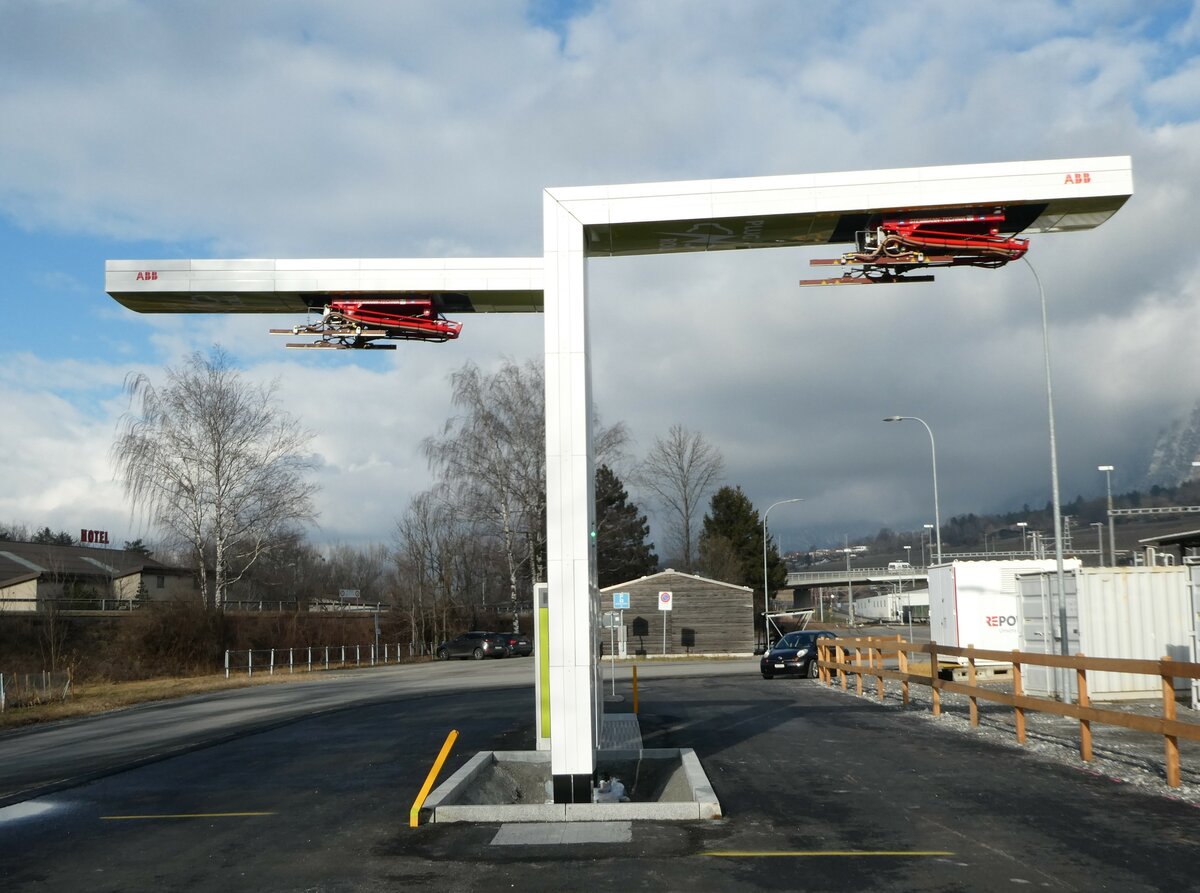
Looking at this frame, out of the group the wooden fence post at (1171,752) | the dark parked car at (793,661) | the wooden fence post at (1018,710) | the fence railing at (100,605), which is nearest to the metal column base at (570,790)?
the wooden fence post at (1171,752)

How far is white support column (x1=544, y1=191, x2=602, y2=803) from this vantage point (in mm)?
9695

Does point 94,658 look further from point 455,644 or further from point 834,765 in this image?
point 834,765

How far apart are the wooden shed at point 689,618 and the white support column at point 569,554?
47031 millimetres

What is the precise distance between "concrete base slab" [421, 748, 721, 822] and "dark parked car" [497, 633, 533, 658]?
4239cm

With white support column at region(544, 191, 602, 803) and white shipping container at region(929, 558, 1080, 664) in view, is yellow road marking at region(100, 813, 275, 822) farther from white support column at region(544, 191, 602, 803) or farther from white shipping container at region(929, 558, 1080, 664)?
white shipping container at region(929, 558, 1080, 664)

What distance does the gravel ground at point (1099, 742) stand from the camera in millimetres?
10109

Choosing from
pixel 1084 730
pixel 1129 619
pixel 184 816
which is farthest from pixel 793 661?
pixel 184 816

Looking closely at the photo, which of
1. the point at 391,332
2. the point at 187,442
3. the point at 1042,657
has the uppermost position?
the point at 187,442

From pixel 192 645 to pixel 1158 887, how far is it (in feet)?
133

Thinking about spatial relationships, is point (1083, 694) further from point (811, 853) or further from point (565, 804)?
point (565, 804)

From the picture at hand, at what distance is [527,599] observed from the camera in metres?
60.6

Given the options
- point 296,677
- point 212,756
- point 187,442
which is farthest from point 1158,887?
point 187,442

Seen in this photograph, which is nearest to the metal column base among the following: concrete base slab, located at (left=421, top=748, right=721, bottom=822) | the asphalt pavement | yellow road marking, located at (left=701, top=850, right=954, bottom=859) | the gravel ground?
concrete base slab, located at (left=421, top=748, right=721, bottom=822)

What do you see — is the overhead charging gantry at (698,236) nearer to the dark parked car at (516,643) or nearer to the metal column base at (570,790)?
the metal column base at (570,790)
